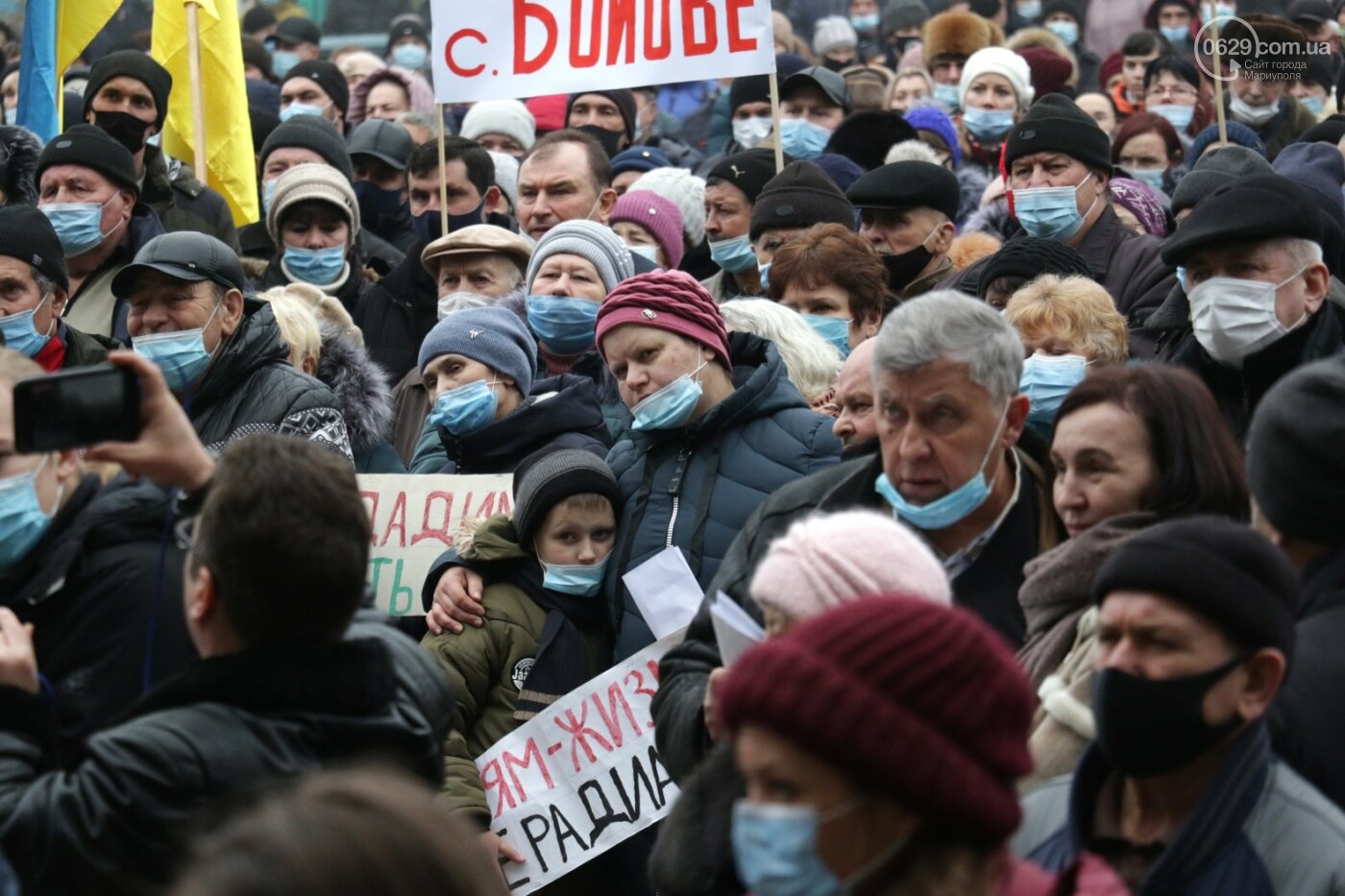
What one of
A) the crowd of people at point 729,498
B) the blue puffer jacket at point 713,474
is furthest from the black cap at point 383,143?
the blue puffer jacket at point 713,474

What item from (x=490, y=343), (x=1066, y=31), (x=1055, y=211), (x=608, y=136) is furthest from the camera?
(x=1066, y=31)

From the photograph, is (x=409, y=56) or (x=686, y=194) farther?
(x=409, y=56)

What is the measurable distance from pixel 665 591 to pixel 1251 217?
6.86ft

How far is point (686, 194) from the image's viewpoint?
10156 mm

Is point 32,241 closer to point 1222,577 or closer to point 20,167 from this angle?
point 20,167

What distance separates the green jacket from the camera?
599cm

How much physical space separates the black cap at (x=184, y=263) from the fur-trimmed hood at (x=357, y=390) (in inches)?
29.4

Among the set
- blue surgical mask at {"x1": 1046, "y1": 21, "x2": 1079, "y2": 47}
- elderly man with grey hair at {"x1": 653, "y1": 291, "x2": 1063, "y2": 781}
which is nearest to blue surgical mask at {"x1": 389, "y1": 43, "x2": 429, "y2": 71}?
blue surgical mask at {"x1": 1046, "y1": 21, "x2": 1079, "y2": 47}

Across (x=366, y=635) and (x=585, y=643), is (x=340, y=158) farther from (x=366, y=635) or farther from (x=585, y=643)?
(x=366, y=635)

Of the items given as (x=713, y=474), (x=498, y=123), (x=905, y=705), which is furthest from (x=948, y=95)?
(x=905, y=705)

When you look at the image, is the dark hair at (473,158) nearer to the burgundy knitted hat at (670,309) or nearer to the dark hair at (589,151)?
the dark hair at (589,151)

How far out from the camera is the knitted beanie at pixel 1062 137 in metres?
8.26

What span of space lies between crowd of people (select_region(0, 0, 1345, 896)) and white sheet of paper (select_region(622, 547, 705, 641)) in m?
0.09

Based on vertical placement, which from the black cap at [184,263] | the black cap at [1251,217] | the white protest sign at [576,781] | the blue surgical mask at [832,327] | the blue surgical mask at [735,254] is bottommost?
the white protest sign at [576,781]
